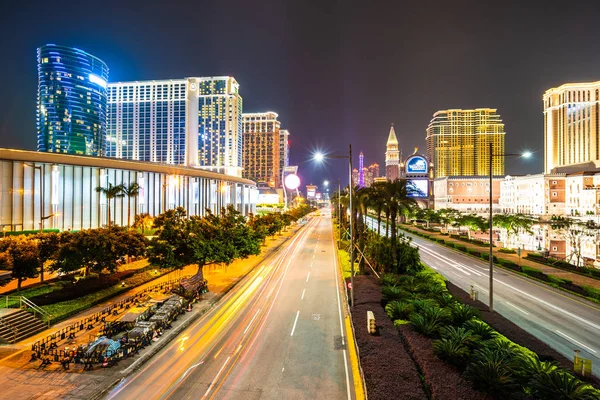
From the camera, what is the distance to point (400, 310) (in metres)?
18.4

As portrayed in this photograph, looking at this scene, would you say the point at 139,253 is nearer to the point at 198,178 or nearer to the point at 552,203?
the point at 198,178

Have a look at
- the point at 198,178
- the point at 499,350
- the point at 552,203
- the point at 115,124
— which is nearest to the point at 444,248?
the point at 499,350

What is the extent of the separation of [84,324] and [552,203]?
119683 millimetres

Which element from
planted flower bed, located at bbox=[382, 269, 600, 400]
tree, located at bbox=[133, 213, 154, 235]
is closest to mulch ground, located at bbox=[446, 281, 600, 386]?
planted flower bed, located at bbox=[382, 269, 600, 400]

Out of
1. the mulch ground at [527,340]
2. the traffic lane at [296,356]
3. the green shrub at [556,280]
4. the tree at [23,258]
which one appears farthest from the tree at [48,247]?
the green shrub at [556,280]

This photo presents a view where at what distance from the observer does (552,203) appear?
98.6m

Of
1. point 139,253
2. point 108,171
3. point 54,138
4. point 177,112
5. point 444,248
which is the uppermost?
point 177,112

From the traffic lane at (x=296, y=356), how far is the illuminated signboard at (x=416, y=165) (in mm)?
103475

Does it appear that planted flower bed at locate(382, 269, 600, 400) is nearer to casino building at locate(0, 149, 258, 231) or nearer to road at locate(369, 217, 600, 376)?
road at locate(369, 217, 600, 376)

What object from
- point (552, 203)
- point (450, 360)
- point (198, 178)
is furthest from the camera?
point (552, 203)

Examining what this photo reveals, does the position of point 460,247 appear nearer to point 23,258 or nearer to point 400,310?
point 400,310

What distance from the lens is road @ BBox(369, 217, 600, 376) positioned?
1777 cm

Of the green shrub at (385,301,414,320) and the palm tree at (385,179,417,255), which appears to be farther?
the palm tree at (385,179,417,255)

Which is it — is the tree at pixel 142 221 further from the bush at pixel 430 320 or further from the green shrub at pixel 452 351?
the green shrub at pixel 452 351
